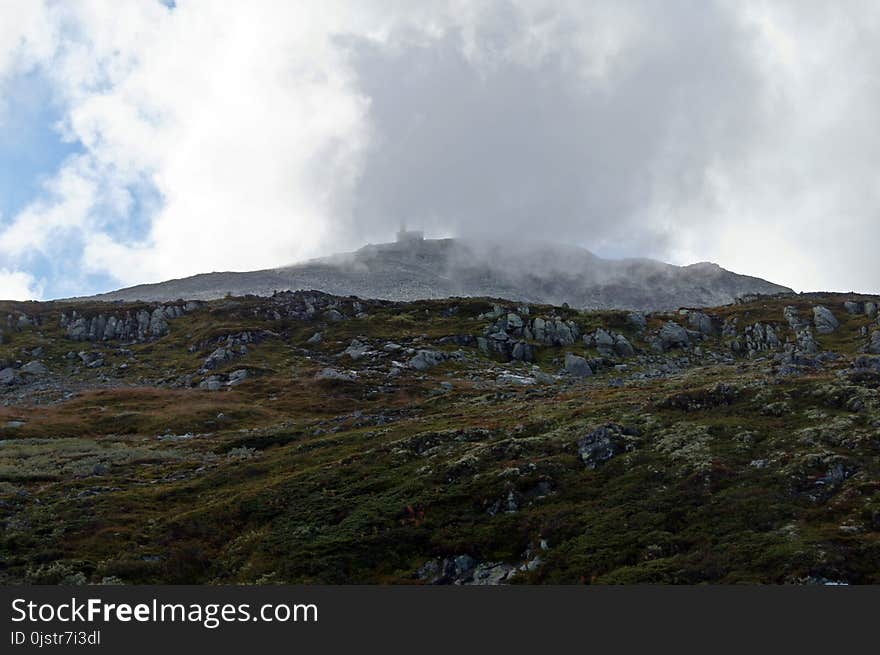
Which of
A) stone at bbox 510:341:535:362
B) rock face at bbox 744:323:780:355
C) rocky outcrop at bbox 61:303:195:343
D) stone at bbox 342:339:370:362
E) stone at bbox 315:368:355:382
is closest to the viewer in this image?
stone at bbox 315:368:355:382

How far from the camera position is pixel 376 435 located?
4762 centimetres

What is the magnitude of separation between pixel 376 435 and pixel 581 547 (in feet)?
85.9

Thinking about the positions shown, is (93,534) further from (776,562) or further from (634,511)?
(776,562)

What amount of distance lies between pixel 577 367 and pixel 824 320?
50.7 meters

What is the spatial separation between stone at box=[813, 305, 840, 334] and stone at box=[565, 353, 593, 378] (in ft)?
150

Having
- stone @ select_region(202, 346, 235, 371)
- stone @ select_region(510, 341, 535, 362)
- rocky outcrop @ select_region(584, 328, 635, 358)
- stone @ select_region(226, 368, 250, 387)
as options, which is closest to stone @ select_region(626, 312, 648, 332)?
rocky outcrop @ select_region(584, 328, 635, 358)

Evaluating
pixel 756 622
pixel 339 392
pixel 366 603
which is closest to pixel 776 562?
pixel 756 622

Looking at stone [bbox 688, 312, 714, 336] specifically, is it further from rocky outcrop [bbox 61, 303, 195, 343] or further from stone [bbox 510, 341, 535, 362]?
rocky outcrop [bbox 61, 303, 195, 343]

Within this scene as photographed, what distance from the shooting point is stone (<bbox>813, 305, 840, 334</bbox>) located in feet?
337

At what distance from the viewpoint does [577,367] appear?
89188mm

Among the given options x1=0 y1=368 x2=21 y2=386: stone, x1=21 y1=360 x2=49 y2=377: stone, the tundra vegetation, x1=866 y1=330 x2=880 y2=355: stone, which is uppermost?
x1=21 y1=360 x2=49 y2=377: stone

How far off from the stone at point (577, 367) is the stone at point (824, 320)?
45769mm

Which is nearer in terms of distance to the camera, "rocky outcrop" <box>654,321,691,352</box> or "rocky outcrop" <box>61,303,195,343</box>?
"rocky outcrop" <box>654,321,691,352</box>

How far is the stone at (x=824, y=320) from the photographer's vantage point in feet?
337
